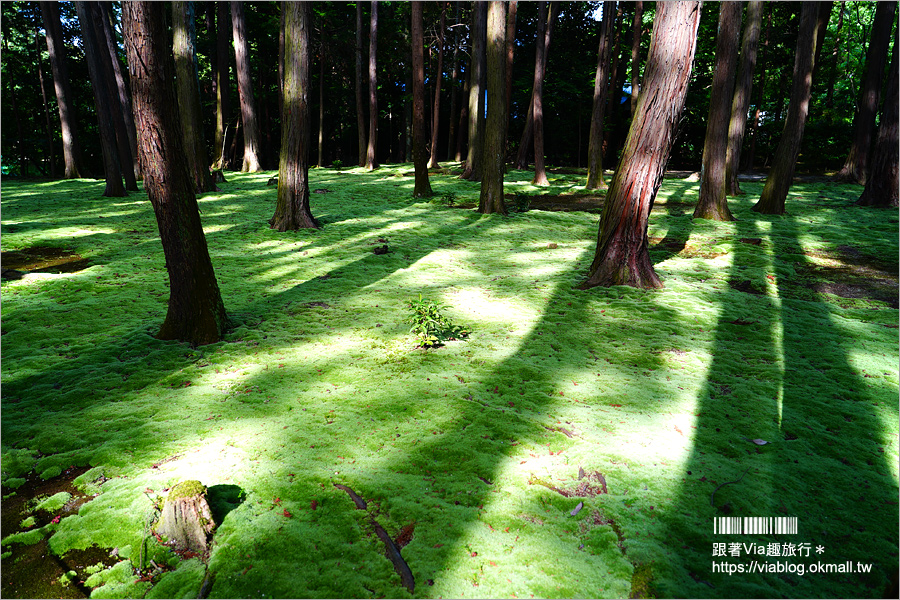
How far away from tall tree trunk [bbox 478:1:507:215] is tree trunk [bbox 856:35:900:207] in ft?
30.7

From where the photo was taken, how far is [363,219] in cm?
1046

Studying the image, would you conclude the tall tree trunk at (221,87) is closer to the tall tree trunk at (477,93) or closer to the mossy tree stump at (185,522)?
the tall tree trunk at (477,93)

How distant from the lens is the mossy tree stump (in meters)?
2.20

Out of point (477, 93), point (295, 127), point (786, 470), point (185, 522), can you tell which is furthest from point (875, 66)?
point (185, 522)

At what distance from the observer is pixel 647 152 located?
574 centimetres

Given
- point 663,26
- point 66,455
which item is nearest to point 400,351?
point 66,455

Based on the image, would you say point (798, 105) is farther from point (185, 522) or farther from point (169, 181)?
point (185, 522)

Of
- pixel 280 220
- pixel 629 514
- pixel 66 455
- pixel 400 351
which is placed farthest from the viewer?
pixel 280 220

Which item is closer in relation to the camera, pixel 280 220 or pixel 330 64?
pixel 280 220

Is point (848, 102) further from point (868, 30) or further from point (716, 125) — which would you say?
point (716, 125)

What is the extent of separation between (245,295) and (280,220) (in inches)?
140

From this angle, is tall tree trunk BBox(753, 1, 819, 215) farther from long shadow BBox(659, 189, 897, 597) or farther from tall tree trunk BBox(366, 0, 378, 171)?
tall tree trunk BBox(366, 0, 378, 171)

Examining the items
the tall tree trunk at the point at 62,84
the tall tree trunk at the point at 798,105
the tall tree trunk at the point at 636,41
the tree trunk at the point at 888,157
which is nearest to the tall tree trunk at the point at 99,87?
the tall tree trunk at the point at 62,84

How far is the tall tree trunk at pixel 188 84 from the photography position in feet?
36.6
